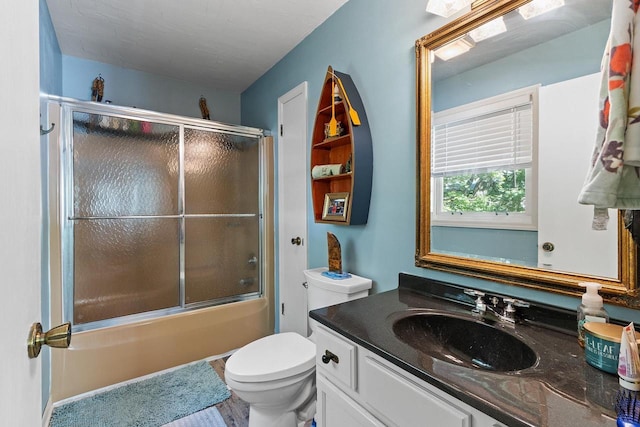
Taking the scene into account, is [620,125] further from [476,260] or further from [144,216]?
[144,216]

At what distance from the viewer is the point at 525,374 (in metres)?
0.70

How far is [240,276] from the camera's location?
256cm

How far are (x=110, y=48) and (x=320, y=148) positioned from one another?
1728 millimetres

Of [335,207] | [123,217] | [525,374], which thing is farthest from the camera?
[123,217]

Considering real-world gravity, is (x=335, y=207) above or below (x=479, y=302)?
above

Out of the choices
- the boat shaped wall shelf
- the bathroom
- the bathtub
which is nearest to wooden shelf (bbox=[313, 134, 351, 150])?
the boat shaped wall shelf

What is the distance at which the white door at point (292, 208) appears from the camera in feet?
7.04

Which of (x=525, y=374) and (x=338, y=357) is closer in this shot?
(x=525, y=374)

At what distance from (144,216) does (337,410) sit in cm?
185

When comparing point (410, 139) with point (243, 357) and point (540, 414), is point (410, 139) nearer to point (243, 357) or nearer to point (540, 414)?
point (540, 414)

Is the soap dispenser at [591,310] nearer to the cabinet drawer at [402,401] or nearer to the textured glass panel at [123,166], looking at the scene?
the cabinet drawer at [402,401]

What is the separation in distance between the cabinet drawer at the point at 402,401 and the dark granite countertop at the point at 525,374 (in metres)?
0.04

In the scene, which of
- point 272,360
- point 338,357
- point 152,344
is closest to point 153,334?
point 152,344

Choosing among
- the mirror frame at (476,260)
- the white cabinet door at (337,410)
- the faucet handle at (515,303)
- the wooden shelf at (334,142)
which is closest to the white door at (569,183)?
the mirror frame at (476,260)
